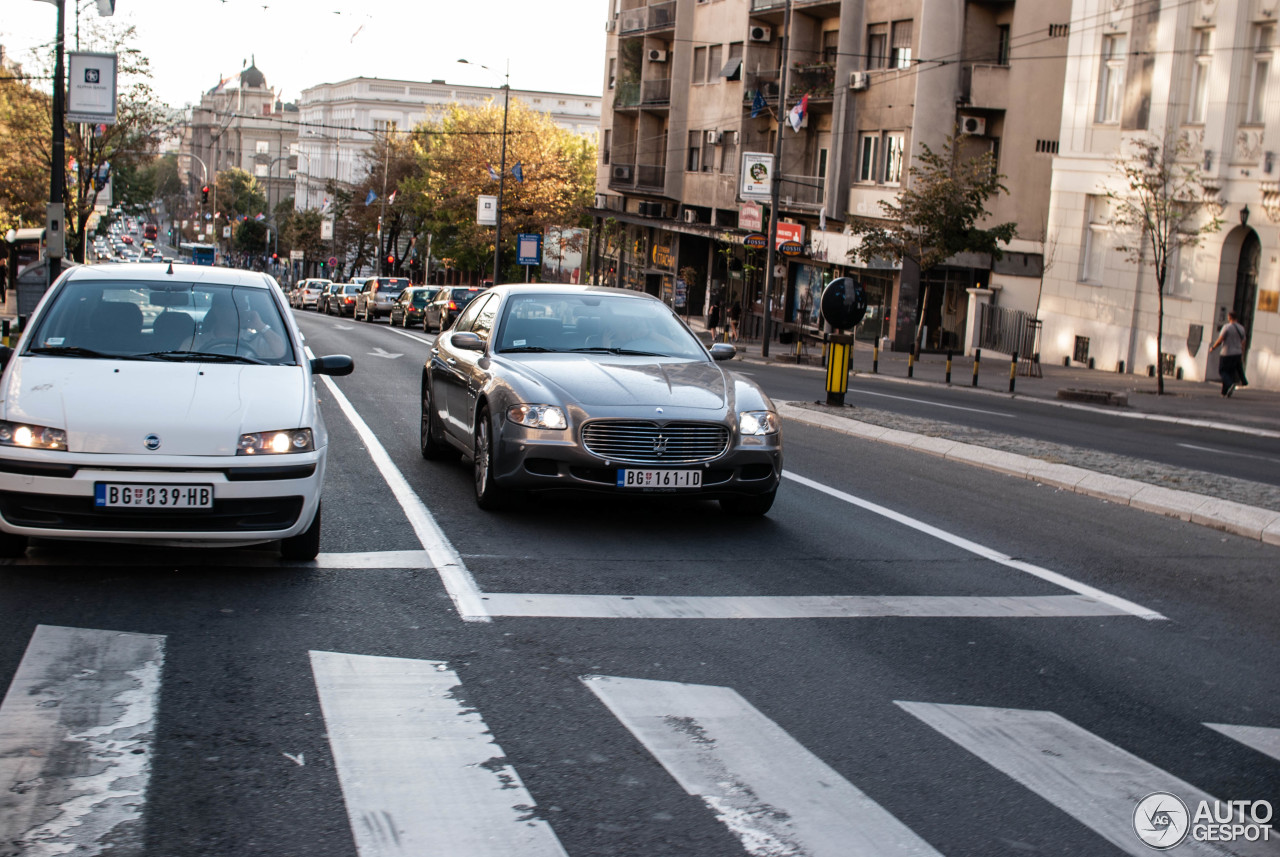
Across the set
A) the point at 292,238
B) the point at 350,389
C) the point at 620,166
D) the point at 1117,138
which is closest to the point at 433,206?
the point at 620,166

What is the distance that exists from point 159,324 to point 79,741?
12.5 ft

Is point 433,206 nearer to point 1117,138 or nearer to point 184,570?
point 1117,138

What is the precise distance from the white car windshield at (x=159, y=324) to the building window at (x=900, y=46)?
3772cm

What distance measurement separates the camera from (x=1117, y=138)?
35.4 m

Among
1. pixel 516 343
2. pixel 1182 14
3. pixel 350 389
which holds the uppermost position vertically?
pixel 1182 14

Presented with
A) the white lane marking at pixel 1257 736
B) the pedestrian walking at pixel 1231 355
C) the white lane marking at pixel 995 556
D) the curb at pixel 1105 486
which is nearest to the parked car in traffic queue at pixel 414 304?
the pedestrian walking at pixel 1231 355

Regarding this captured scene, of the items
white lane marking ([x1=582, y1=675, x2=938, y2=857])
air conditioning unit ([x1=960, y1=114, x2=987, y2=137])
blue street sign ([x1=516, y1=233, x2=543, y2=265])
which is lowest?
white lane marking ([x1=582, y1=675, x2=938, y2=857])

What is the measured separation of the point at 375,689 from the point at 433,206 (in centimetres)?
7747

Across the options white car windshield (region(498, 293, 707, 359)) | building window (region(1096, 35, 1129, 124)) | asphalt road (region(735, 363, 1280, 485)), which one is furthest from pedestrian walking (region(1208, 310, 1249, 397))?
white car windshield (region(498, 293, 707, 359))

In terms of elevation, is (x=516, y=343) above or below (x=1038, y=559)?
above

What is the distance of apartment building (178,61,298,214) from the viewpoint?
15488cm

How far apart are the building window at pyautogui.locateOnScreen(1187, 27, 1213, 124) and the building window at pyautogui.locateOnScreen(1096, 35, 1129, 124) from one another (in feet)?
9.02

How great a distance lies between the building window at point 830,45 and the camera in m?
47.6

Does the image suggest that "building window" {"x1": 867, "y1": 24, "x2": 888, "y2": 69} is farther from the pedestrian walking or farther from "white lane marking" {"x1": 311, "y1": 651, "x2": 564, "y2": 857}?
"white lane marking" {"x1": 311, "y1": 651, "x2": 564, "y2": 857}
